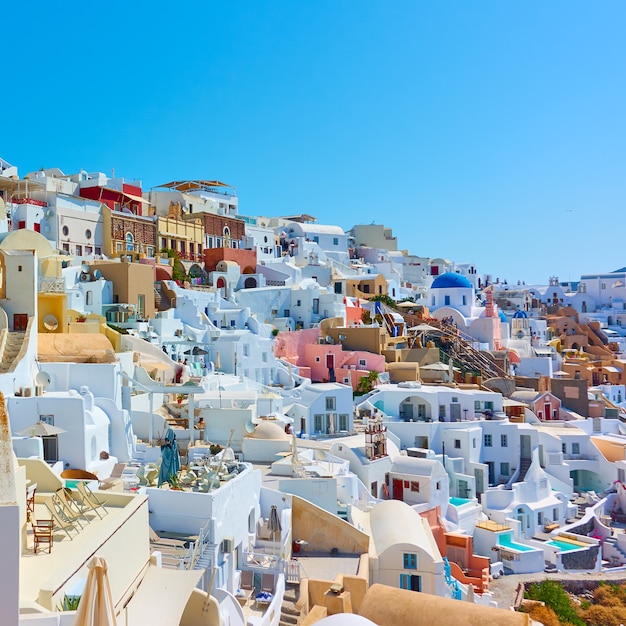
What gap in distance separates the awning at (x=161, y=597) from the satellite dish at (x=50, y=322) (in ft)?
49.1

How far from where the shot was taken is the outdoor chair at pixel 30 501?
7.94m

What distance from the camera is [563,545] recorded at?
25.0 metres

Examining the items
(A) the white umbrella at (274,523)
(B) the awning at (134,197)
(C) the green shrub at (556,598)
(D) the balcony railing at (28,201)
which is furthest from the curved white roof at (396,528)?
(B) the awning at (134,197)

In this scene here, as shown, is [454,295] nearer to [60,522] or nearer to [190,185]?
[190,185]

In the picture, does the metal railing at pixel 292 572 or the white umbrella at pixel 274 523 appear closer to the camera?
the metal railing at pixel 292 572

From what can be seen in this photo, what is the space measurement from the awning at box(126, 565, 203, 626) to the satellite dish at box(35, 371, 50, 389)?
1102 cm

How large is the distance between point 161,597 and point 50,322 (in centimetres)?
1603

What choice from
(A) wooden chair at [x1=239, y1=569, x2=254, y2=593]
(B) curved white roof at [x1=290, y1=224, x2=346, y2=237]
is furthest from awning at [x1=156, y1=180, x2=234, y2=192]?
(A) wooden chair at [x1=239, y1=569, x2=254, y2=593]

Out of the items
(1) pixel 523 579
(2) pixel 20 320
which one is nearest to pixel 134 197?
(2) pixel 20 320

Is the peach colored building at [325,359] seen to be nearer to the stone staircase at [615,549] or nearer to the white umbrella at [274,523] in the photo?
the stone staircase at [615,549]

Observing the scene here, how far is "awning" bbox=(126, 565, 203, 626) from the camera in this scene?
748 cm

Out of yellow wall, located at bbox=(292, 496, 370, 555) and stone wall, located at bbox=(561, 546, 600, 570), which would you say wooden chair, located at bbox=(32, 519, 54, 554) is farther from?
stone wall, located at bbox=(561, 546, 600, 570)

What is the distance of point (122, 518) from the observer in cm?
821

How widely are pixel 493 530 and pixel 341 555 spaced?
9.82 m
